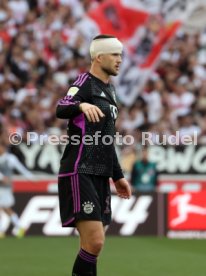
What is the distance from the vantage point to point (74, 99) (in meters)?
6.20

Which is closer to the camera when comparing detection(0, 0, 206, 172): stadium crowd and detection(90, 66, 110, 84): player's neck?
detection(90, 66, 110, 84): player's neck

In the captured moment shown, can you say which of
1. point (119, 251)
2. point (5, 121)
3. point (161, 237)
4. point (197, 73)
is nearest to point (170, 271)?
point (119, 251)

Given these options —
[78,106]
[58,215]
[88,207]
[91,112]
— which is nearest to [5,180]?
[58,215]

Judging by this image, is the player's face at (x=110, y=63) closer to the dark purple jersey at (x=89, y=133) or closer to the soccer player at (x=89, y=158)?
the soccer player at (x=89, y=158)

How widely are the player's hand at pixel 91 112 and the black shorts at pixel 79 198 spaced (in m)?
0.54

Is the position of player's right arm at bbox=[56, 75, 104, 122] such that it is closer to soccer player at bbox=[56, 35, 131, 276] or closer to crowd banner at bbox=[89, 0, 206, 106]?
soccer player at bbox=[56, 35, 131, 276]

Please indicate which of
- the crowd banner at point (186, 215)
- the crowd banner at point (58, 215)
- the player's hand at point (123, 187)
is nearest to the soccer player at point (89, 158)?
the player's hand at point (123, 187)

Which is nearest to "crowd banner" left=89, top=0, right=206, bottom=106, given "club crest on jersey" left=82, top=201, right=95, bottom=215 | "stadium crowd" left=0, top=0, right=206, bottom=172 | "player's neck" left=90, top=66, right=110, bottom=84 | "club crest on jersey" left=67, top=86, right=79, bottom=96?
"stadium crowd" left=0, top=0, right=206, bottom=172

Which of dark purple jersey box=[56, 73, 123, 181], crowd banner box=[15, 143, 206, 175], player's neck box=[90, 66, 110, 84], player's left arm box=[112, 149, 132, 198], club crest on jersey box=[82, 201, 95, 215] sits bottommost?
crowd banner box=[15, 143, 206, 175]

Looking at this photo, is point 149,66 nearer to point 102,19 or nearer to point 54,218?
point 102,19

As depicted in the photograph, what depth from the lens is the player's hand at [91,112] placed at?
5980 millimetres

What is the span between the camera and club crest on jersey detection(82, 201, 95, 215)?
6250 mm

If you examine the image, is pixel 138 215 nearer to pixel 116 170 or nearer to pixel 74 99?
pixel 116 170

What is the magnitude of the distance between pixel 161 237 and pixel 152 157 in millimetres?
1855
